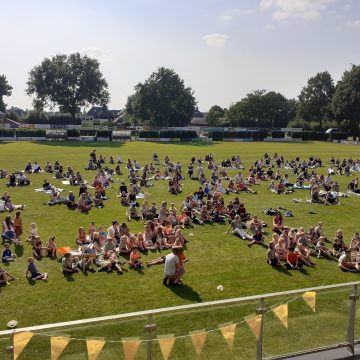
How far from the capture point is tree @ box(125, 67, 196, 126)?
A: 321 ft

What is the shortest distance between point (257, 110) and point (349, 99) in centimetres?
2449

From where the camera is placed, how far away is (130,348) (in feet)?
20.1

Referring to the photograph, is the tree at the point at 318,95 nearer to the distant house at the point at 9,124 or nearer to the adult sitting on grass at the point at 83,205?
the distant house at the point at 9,124

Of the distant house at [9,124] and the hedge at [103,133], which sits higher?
the distant house at [9,124]

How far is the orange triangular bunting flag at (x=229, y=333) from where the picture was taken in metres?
6.59

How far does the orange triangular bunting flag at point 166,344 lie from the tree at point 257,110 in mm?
104185

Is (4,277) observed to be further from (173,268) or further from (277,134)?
(277,134)

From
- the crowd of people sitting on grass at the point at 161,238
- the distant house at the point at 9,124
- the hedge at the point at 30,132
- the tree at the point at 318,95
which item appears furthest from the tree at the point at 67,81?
the crowd of people sitting on grass at the point at 161,238

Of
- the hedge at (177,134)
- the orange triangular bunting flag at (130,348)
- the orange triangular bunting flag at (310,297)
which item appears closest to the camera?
the orange triangular bunting flag at (130,348)

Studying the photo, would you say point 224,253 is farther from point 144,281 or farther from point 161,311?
point 161,311

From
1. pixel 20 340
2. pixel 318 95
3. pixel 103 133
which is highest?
pixel 318 95

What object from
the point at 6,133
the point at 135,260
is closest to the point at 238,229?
the point at 135,260

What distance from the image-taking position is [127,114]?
399 feet

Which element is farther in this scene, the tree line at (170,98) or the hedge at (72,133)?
the tree line at (170,98)
